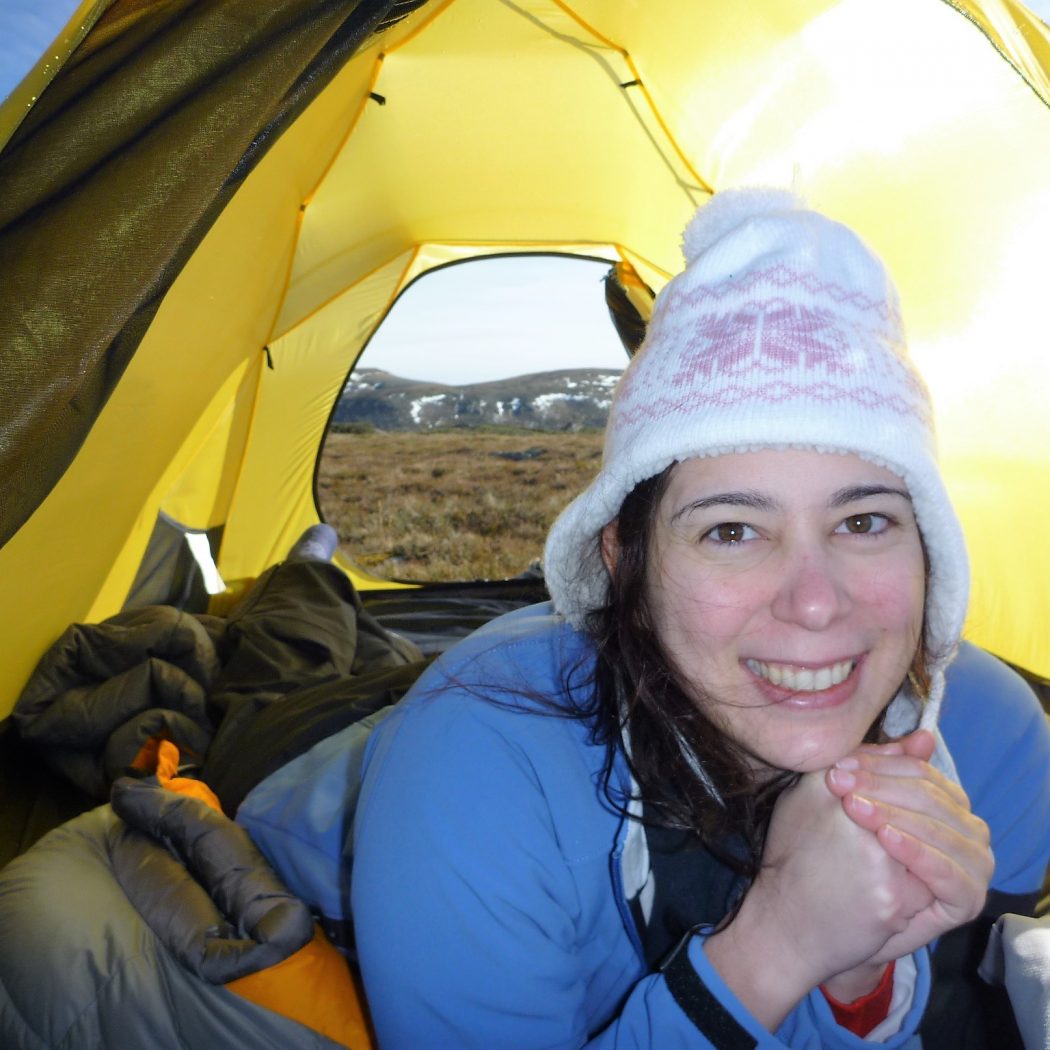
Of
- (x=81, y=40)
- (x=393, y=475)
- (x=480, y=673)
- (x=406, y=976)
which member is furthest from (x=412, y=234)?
(x=406, y=976)

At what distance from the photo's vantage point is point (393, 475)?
12.6ft

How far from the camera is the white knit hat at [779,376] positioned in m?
0.79

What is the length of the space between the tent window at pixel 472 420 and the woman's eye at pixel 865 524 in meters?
2.28

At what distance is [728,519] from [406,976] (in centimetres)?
45

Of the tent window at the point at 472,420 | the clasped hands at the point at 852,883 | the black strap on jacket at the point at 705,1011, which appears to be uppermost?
the tent window at the point at 472,420

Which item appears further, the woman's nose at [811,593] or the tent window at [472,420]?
the tent window at [472,420]

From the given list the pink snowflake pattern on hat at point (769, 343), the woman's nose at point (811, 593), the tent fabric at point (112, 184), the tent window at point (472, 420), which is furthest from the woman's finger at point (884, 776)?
the tent window at point (472, 420)

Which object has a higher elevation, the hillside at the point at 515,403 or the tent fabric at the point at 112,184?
the hillside at the point at 515,403

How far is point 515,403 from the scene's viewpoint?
4.26m

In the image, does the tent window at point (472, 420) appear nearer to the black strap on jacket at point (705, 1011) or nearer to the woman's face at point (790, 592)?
the woman's face at point (790, 592)

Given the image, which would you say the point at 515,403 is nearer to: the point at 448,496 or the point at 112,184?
the point at 448,496

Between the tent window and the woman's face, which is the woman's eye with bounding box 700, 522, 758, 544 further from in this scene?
the tent window

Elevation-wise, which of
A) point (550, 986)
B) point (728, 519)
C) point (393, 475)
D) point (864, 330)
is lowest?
point (550, 986)

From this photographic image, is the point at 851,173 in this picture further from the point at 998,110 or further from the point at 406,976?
the point at 406,976
